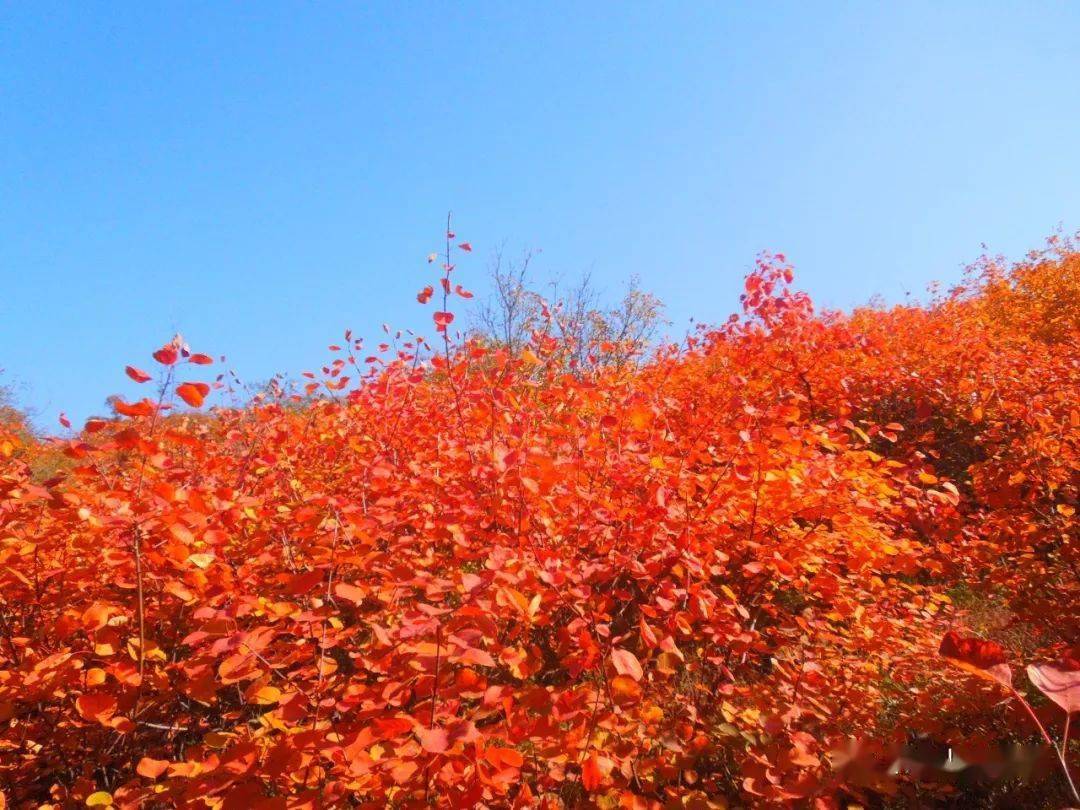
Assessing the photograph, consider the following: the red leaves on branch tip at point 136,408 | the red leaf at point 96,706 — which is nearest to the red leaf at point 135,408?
the red leaves on branch tip at point 136,408

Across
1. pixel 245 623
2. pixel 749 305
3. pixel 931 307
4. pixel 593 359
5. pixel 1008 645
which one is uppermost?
pixel 931 307

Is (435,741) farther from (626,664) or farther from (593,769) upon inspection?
(593,769)

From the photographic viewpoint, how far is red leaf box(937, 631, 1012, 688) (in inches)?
40.6

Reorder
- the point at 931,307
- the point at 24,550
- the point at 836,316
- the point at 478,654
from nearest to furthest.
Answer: the point at 478,654 → the point at 24,550 → the point at 836,316 → the point at 931,307

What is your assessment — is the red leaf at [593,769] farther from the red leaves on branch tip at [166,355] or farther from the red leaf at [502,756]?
the red leaves on branch tip at [166,355]

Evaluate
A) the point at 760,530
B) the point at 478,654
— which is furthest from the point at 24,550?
the point at 760,530

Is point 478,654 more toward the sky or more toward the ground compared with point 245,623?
more toward the ground

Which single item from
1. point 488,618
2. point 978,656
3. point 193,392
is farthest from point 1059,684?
point 193,392

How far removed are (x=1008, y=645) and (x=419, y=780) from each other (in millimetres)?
3921

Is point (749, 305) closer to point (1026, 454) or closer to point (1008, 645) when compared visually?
point (1026, 454)

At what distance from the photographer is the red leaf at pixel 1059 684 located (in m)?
0.99

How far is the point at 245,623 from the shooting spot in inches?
112

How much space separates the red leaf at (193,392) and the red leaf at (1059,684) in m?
2.20

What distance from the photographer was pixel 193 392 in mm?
1744
